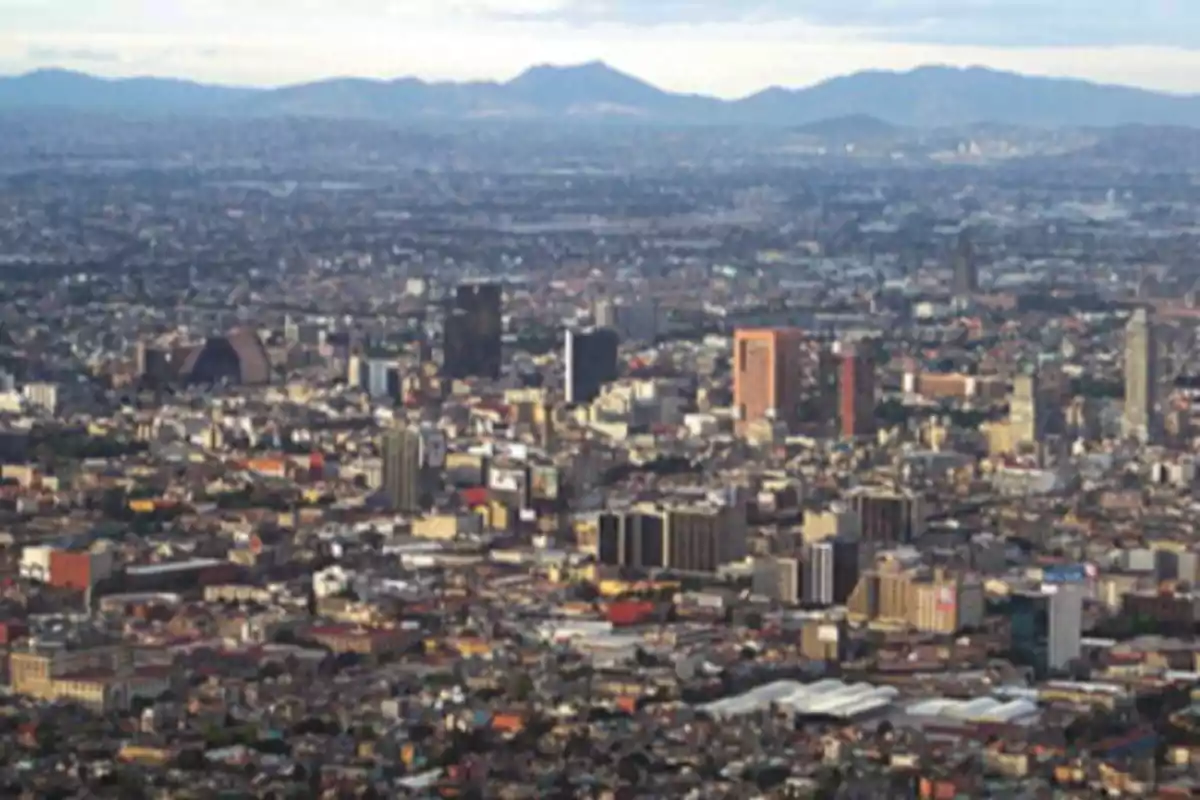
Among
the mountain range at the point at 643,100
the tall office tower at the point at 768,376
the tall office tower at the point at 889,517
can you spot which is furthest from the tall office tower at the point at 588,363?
the mountain range at the point at 643,100

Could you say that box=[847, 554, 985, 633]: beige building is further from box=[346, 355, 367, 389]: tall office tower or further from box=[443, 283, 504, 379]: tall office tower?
box=[443, 283, 504, 379]: tall office tower

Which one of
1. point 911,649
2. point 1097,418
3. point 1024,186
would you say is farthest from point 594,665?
point 1024,186

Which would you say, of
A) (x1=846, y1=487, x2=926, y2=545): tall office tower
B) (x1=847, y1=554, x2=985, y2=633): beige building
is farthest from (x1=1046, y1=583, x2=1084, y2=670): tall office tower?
(x1=846, y1=487, x2=926, y2=545): tall office tower

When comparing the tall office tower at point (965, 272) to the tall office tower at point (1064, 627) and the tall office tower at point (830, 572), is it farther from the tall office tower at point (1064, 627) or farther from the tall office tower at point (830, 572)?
the tall office tower at point (1064, 627)

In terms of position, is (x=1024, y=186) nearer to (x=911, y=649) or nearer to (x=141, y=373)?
(x=141, y=373)

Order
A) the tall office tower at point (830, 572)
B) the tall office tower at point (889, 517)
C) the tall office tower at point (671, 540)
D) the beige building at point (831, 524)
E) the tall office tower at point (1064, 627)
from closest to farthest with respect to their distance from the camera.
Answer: the tall office tower at point (1064, 627)
the tall office tower at point (830, 572)
the tall office tower at point (671, 540)
the beige building at point (831, 524)
the tall office tower at point (889, 517)

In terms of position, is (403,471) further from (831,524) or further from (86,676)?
(86,676)
